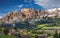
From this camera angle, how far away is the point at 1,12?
496 centimetres

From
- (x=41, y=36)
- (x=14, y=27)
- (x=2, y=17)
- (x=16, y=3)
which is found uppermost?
(x=16, y=3)

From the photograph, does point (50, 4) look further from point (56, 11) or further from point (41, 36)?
point (41, 36)

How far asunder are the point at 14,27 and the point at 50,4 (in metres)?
1.19

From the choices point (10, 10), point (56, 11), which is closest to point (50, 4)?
point (56, 11)

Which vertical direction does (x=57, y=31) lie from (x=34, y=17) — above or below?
below

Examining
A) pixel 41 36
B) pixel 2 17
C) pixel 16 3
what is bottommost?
pixel 41 36

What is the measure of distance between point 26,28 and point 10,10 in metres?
0.66

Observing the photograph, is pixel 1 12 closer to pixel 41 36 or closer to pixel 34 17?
pixel 34 17

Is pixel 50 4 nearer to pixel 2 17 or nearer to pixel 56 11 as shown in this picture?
pixel 56 11

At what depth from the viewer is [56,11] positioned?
Answer: 4.97m

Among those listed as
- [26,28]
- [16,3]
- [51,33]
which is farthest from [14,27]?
[51,33]

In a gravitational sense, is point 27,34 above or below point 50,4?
below

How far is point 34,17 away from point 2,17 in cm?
A: 86

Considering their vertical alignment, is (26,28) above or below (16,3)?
below
